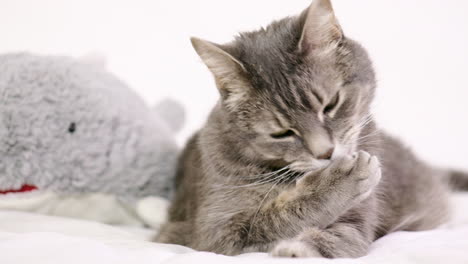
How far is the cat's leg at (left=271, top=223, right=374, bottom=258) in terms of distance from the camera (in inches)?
64.6

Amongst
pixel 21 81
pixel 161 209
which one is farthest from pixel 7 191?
pixel 161 209

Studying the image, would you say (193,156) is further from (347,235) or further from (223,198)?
(347,235)

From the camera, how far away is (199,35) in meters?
3.79

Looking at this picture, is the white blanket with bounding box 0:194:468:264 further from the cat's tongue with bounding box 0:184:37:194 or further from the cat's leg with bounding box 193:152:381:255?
the cat's tongue with bounding box 0:184:37:194

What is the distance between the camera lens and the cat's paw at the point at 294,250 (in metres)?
1.62

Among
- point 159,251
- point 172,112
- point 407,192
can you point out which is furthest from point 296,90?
point 172,112

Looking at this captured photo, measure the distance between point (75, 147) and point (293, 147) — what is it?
1.07 meters

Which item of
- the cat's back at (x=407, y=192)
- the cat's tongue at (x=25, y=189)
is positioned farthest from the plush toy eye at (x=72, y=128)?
the cat's back at (x=407, y=192)

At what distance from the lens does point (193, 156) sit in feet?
8.02

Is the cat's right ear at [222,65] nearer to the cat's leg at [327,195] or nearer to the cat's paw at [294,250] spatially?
the cat's leg at [327,195]

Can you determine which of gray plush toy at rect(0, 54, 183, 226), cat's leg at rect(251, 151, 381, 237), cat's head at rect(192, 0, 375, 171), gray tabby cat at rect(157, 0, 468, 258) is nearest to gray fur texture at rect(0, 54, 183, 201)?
gray plush toy at rect(0, 54, 183, 226)

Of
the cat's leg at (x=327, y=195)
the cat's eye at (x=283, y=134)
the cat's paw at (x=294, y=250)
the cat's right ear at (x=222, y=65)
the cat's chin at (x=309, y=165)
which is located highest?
the cat's right ear at (x=222, y=65)

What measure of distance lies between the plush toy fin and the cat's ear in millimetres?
1483

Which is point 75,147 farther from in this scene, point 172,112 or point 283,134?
point 283,134
